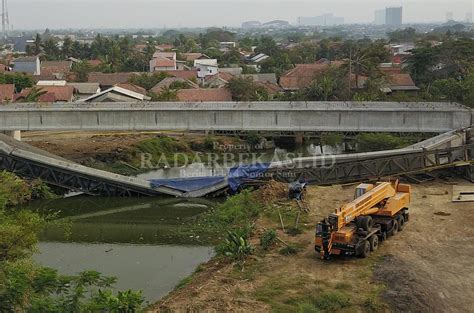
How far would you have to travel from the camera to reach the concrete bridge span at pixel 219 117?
27.9 m

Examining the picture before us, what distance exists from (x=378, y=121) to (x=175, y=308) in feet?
59.3

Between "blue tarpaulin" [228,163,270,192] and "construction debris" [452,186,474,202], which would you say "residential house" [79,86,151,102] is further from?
"construction debris" [452,186,474,202]

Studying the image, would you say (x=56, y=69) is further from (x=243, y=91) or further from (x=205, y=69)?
(x=243, y=91)

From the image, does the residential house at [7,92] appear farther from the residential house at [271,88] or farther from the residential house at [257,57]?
the residential house at [257,57]

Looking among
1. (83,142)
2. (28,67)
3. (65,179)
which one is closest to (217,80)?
(83,142)

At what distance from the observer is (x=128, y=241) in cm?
1938

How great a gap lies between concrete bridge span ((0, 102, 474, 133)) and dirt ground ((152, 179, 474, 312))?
11242mm

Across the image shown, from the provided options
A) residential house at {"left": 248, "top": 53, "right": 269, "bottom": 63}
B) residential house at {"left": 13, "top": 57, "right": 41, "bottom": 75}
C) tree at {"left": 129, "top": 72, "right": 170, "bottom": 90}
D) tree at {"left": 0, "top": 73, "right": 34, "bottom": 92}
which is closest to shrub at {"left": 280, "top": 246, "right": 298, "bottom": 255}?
tree at {"left": 0, "top": 73, "right": 34, "bottom": 92}

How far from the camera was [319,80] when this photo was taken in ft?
143

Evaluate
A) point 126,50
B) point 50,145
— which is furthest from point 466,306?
point 126,50

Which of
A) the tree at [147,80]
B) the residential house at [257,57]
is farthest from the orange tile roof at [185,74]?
the residential house at [257,57]

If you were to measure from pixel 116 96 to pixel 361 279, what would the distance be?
1226 inches

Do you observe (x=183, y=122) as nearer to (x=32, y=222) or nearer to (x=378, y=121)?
(x=378, y=121)

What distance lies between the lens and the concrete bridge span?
27.9 metres
